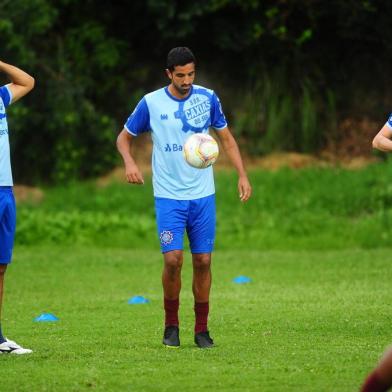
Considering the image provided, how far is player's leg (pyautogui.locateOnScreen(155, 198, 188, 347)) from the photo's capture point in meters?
8.70

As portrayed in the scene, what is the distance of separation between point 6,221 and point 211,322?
2.69 m

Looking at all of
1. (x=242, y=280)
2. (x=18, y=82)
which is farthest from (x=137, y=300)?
(x=18, y=82)

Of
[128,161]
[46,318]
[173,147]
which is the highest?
[173,147]

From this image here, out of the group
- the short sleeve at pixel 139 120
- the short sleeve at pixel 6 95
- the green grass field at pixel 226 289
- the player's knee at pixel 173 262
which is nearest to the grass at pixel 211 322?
the green grass field at pixel 226 289

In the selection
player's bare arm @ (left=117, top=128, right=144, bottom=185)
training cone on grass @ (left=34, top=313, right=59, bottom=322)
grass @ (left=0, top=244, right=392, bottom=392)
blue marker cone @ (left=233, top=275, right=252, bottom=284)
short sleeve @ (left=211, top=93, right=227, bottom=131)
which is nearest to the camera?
grass @ (left=0, top=244, right=392, bottom=392)

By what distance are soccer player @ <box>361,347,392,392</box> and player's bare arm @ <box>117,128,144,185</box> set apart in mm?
3409

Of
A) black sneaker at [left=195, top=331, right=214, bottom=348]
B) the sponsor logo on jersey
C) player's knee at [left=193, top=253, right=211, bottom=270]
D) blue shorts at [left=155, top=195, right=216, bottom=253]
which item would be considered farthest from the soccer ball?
black sneaker at [left=195, top=331, right=214, bottom=348]

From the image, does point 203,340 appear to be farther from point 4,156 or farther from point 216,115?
point 4,156

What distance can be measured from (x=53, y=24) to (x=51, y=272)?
8.30 metres

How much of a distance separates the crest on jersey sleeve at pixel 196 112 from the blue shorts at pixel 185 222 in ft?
1.89

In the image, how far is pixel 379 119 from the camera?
22.5 metres

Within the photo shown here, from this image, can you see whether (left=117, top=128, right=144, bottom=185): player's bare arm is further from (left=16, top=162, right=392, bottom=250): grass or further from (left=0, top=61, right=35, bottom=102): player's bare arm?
(left=16, top=162, right=392, bottom=250): grass

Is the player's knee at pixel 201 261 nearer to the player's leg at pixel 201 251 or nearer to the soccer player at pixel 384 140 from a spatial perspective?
the player's leg at pixel 201 251

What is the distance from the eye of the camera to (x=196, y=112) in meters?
8.78
